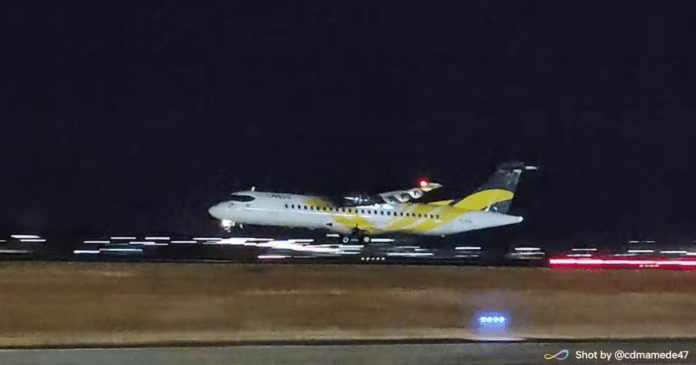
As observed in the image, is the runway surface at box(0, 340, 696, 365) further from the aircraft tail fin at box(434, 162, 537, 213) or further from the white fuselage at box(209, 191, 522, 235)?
the aircraft tail fin at box(434, 162, 537, 213)

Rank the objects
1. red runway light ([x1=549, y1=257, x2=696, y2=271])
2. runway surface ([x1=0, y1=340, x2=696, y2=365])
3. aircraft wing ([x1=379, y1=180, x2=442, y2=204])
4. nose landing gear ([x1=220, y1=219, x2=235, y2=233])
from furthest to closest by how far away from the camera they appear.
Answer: aircraft wing ([x1=379, y1=180, x2=442, y2=204])
nose landing gear ([x1=220, y1=219, x2=235, y2=233])
red runway light ([x1=549, y1=257, x2=696, y2=271])
runway surface ([x1=0, y1=340, x2=696, y2=365])

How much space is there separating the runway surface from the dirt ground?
2.86m

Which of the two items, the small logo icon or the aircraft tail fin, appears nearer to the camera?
the small logo icon

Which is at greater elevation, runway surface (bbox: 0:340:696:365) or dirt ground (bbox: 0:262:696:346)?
dirt ground (bbox: 0:262:696:346)

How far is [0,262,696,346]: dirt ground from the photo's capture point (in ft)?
79.2

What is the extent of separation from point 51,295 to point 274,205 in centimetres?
2551

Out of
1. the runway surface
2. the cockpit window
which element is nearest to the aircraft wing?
the cockpit window

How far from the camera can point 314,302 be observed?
26.4 m

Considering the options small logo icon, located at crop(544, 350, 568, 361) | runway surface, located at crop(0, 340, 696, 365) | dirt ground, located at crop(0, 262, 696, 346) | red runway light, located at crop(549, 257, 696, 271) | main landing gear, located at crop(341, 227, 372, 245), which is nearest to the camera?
runway surface, located at crop(0, 340, 696, 365)

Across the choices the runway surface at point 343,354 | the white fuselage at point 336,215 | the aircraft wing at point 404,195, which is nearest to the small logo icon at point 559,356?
the runway surface at point 343,354

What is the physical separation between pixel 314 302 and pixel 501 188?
115 ft

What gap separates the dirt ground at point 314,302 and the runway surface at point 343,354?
2863mm

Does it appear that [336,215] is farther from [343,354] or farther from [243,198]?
[343,354]

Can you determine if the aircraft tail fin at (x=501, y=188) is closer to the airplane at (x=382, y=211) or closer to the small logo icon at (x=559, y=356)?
the airplane at (x=382, y=211)
